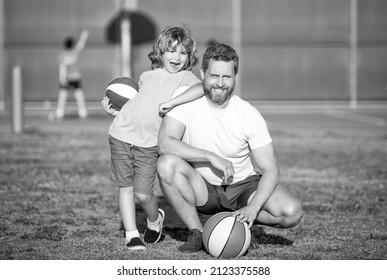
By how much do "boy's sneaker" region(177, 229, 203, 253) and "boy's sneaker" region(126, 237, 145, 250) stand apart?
293mm

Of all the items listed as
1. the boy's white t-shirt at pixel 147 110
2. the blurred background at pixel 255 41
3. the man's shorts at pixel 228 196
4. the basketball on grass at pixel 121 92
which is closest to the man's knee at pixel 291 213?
the man's shorts at pixel 228 196

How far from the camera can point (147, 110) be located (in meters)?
6.09

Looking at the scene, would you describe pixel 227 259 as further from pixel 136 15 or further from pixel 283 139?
pixel 136 15

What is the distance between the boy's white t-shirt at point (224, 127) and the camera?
5828mm

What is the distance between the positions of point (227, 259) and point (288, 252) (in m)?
0.60

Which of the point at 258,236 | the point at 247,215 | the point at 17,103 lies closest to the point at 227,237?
the point at 247,215

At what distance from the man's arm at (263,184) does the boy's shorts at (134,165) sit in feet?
2.68

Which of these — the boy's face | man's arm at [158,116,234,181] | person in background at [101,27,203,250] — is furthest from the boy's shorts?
the boy's face

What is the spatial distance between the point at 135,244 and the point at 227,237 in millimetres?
832

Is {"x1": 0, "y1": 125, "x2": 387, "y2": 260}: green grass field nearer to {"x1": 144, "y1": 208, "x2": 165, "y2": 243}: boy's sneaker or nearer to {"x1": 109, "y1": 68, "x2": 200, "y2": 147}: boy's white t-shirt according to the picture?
{"x1": 144, "y1": 208, "x2": 165, "y2": 243}: boy's sneaker

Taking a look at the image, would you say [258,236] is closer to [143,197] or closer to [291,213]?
[291,213]

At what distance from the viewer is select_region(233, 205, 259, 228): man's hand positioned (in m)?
5.55

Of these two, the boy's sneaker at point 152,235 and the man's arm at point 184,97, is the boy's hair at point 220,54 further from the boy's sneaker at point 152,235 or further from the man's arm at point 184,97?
the boy's sneaker at point 152,235

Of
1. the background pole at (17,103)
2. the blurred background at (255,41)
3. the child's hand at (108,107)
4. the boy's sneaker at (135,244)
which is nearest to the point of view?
the boy's sneaker at (135,244)
